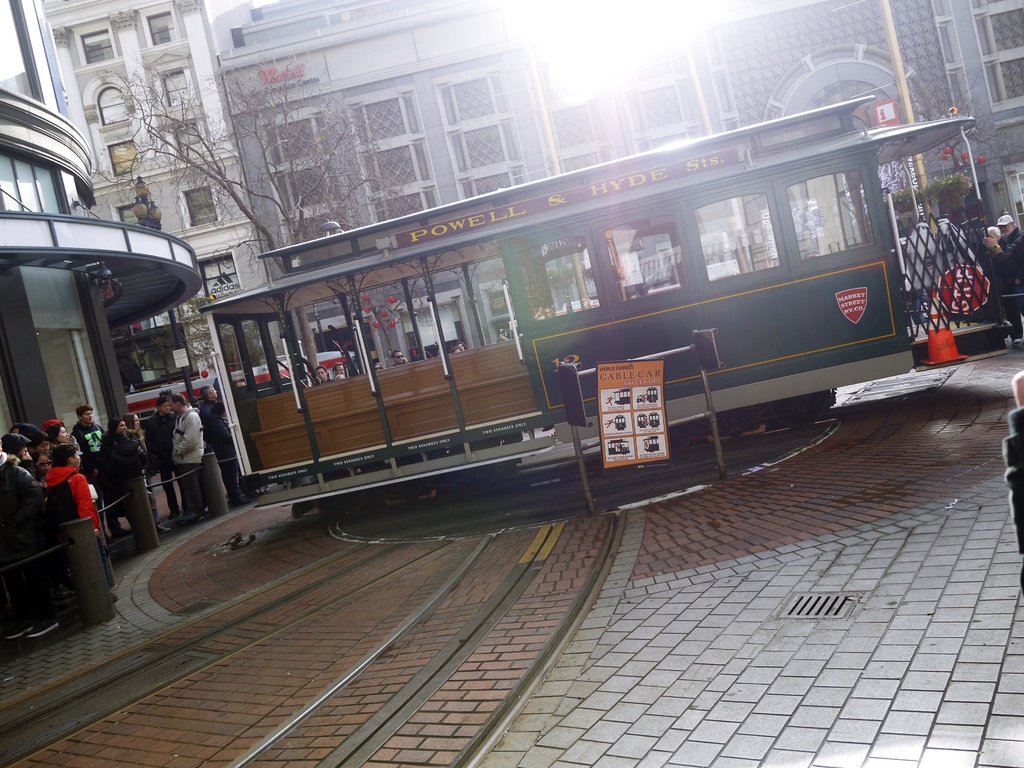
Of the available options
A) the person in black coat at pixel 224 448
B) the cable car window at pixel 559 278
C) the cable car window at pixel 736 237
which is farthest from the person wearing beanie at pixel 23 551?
the cable car window at pixel 736 237

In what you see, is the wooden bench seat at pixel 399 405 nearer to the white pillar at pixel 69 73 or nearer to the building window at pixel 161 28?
the white pillar at pixel 69 73

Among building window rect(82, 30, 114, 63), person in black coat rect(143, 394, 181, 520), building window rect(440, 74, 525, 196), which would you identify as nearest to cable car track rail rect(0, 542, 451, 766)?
person in black coat rect(143, 394, 181, 520)

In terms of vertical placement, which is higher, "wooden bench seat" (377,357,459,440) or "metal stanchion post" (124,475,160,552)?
"wooden bench seat" (377,357,459,440)

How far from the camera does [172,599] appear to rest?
8.60 m

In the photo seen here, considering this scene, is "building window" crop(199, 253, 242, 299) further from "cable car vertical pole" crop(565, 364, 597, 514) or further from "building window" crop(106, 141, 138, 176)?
"cable car vertical pole" crop(565, 364, 597, 514)

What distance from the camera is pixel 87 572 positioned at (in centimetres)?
805

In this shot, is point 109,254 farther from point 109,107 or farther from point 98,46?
point 98,46

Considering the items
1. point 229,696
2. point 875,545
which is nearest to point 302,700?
point 229,696

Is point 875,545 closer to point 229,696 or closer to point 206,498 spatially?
point 229,696

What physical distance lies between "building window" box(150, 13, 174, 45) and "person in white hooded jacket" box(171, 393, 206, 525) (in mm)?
34680

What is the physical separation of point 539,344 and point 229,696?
19.6ft

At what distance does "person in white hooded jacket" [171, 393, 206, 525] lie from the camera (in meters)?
13.2

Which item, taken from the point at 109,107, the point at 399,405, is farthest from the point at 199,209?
the point at 399,405

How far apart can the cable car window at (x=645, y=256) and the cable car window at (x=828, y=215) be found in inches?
56.5
